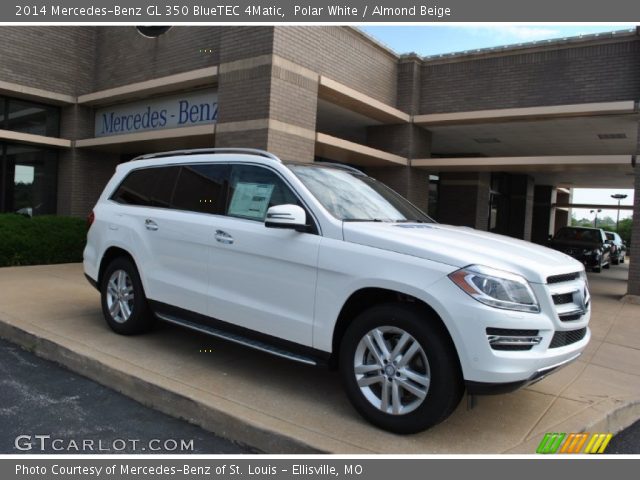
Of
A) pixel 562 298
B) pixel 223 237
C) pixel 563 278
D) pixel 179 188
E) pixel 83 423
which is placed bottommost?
pixel 83 423

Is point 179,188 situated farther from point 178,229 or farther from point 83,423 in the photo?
Result: point 83,423

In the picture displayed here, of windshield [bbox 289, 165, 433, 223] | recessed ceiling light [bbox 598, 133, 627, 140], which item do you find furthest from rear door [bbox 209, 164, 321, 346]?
recessed ceiling light [bbox 598, 133, 627, 140]

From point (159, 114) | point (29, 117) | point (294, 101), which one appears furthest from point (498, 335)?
point (29, 117)

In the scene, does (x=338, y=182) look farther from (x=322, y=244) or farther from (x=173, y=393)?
(x=173, y=393)

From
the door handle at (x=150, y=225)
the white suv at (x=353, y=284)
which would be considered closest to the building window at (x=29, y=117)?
the white suv at (x=353, y=284)

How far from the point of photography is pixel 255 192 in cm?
450

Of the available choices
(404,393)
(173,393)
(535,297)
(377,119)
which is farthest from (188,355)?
(377,119)

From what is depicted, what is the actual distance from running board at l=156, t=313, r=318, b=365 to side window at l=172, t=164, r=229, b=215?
3.38ft

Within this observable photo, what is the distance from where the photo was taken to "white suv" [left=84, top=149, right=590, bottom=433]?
10.6 ft

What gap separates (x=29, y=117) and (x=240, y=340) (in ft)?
38.4

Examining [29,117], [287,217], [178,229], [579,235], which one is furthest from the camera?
[579,235]

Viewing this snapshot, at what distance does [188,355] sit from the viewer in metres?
→ 4.98

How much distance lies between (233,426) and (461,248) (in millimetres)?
1955

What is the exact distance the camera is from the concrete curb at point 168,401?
338 cm
